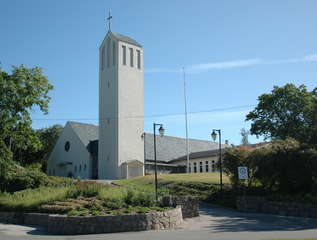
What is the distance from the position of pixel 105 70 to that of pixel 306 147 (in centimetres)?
3484

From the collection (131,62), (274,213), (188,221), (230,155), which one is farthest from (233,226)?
(131,62)

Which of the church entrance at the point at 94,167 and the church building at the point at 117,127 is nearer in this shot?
the church building at the point at 117,127

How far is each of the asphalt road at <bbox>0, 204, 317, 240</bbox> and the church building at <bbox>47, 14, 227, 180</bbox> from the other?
28.3 meters

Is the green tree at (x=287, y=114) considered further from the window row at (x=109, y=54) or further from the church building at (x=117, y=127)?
the window row at (x=109, y=54)

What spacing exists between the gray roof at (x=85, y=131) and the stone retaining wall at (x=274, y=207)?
34.7 meters

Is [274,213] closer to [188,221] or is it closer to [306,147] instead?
[306,147]

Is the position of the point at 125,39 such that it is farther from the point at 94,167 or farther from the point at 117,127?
the point at 94,167

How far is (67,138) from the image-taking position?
174 feet

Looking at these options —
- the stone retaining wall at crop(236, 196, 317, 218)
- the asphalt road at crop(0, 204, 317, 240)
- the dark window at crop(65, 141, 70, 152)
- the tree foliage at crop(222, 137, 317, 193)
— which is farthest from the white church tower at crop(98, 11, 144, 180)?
the asphalt road at crop(0, 204, 317, 240)

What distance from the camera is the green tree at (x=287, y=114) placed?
28.9 m

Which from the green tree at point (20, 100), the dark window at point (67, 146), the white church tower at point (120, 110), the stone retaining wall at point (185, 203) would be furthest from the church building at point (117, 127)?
the stone retaining wall at point (185, 203)

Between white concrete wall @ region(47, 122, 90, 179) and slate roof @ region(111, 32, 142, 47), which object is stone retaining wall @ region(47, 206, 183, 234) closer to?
white concrete wall @ region(47, 122, 90, 179)

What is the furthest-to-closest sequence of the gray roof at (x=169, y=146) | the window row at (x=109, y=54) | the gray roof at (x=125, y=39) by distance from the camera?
the gray roof at (x=169, y=146)
the gray roof at (x=125, y=39)
the window row at (x=109, y=54)

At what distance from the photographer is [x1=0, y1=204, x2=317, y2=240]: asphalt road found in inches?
404
